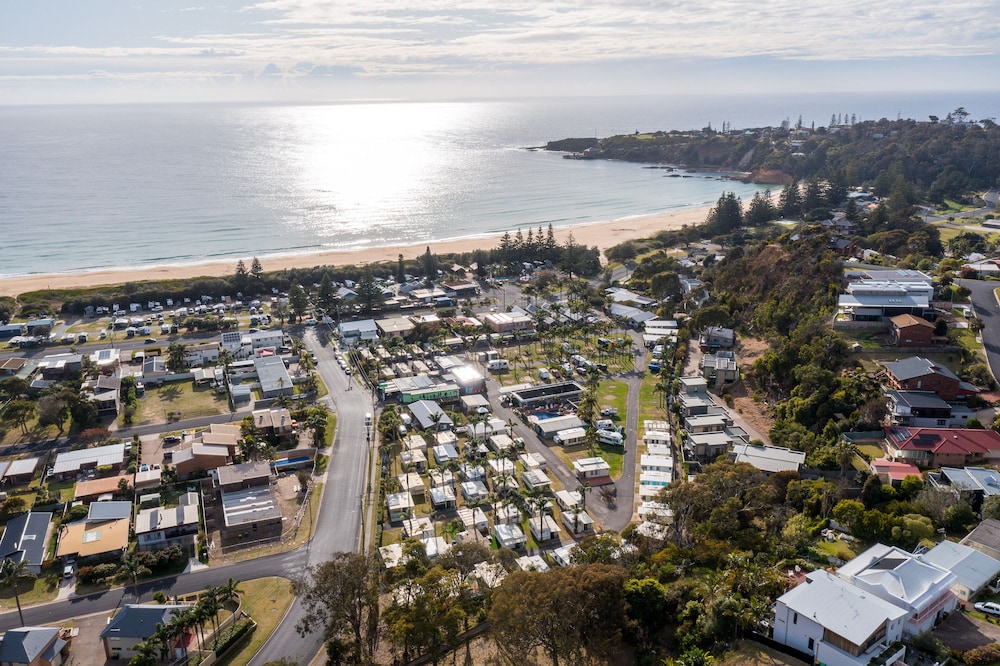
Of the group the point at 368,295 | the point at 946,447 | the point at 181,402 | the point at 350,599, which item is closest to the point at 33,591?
the point at 350,599

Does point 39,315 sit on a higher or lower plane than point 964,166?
lower

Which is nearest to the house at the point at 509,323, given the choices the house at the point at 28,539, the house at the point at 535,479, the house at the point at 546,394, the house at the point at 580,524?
the house at the point at 546,394

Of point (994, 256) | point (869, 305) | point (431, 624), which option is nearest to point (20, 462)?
point (431, 624)

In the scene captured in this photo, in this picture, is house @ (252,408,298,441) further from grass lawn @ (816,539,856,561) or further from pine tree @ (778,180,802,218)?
pine tree @ (778,180,802,218)

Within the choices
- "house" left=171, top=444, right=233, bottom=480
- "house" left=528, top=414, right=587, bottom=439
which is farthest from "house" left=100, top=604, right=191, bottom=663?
"house" left=528, top=414, right=587, bottom=439

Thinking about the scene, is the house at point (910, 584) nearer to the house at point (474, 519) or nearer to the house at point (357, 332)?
the house at point (474, 519)

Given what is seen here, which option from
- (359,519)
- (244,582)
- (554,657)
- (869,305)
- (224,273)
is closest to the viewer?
(554,657)

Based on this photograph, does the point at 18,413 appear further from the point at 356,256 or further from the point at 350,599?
the point at 356,256

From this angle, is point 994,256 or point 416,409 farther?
point 994,256

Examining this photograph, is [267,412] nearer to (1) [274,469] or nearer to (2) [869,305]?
(1) [274,469]
